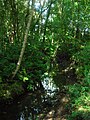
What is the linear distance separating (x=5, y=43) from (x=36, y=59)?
2.09 m

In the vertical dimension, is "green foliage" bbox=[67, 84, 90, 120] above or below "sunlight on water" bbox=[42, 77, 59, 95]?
below

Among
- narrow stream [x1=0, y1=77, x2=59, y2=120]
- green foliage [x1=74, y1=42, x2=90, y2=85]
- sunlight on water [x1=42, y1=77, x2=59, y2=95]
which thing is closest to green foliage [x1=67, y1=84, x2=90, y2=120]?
green foliage [x1=74, y1=42, x2=90, y2=85]

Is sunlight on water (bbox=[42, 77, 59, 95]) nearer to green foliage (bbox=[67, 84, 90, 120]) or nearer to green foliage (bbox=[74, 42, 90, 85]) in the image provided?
green foliage (bbox=[74, 42, 90, 85])

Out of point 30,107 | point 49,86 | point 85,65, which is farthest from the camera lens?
point 49,86

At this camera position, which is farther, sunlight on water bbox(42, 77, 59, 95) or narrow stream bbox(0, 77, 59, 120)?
sunlight on water bbox(42, 77, 59, 95)

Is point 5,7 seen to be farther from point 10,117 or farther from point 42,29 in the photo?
point 10,117

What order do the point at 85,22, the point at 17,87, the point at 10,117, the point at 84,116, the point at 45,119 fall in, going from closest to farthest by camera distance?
the point at 84,116 → the point at 45,119 → the point at 10,117 → the point at 17,87 → the point at 85,22

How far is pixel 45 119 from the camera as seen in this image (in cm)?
1000

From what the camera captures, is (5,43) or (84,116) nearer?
(84,116)

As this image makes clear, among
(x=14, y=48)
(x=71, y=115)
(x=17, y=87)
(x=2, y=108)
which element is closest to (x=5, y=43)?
(x=14, y=48)

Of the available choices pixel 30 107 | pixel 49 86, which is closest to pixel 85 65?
pixel 30 107

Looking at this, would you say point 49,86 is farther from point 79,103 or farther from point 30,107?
point 79,103

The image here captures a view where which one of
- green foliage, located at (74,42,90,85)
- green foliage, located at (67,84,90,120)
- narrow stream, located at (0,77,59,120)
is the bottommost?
green foliage, located at (67,84,90,120)

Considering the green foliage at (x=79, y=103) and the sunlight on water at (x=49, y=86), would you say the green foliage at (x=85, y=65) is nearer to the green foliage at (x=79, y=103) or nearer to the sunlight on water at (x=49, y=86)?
the green foliage at (x=79, y=103)
